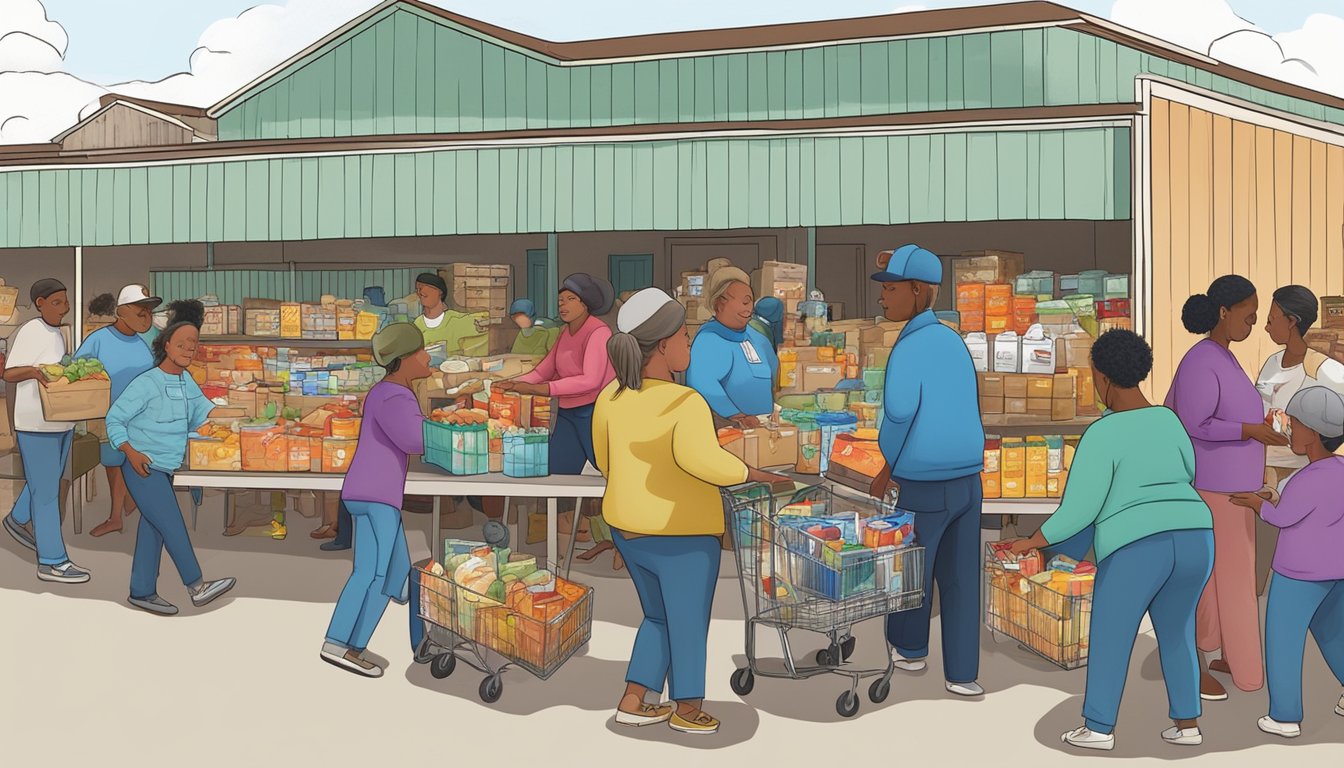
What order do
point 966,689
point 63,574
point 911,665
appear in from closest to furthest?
point 966,689
point 911,665
point 63,574

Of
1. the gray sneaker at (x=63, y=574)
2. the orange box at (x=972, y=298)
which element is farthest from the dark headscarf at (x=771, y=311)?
the gray sneaker at (x=63, y=574)

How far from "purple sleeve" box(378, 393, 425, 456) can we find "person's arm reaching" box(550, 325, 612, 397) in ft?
5.07

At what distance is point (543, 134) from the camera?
1105cm

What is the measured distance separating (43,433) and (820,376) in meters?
5.97

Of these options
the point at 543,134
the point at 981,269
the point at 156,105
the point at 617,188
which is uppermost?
the point at 156,105

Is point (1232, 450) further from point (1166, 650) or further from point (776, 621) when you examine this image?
point (776, 621)

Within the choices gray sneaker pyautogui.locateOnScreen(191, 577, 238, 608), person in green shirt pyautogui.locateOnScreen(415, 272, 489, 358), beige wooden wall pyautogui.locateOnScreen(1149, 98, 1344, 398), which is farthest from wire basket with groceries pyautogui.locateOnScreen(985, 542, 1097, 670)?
person in green shirt pyautogui.locateOnScreen(415, 272, 489, 358)

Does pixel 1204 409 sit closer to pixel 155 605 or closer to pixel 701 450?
pixel 701 450

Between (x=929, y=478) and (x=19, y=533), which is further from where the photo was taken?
(x=19, y=533)

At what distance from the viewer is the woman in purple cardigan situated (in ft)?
20.0

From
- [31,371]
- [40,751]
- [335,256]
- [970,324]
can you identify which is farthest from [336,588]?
[335,256]

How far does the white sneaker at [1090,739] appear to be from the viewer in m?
5.30

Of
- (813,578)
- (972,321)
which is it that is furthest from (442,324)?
(813,578)

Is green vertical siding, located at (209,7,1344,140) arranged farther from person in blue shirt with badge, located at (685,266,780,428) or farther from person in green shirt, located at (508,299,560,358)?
person in blue shirt with badge, located at (685,266,780,428)
